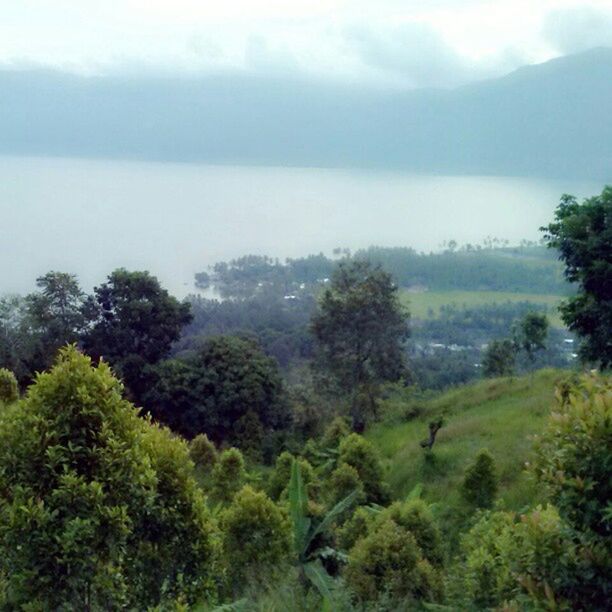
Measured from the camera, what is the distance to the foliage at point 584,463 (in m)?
2.80

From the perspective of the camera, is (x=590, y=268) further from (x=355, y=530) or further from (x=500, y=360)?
(x=500, y=360)

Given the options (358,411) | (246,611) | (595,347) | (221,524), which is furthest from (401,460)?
(246,611)

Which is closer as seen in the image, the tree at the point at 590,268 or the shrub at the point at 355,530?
the shrub at the point at 355,530

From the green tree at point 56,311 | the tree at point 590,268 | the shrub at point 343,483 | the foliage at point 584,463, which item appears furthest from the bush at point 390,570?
the green tree at point 56,311

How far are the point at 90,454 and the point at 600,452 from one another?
7.46 feet

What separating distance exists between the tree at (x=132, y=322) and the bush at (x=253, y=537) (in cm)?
1611

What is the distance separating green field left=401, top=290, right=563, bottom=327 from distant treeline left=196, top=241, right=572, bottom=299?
3.44 ft

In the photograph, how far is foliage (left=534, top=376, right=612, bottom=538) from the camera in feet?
9.19

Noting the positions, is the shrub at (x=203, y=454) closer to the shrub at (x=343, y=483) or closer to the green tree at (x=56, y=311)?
the shrub at (x=343, y=483)

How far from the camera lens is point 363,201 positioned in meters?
106

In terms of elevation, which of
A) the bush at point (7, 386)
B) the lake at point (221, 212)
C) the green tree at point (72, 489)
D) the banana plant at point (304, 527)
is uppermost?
the lake at point (221, 212)

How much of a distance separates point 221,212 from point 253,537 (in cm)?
8935

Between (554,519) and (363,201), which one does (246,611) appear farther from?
(363,201)

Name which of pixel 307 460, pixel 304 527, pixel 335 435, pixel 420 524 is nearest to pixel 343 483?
pixel 304 527
